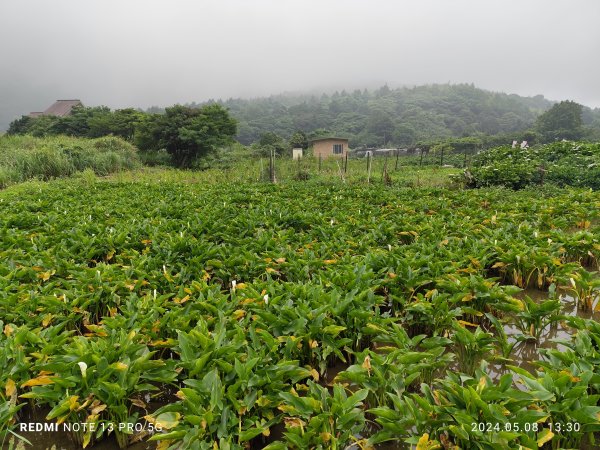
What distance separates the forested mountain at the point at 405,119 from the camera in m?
72.3

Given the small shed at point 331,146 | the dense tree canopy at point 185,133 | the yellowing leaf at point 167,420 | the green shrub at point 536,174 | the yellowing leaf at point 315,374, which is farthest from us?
the small shed at point 331,146

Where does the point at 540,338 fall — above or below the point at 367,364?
below

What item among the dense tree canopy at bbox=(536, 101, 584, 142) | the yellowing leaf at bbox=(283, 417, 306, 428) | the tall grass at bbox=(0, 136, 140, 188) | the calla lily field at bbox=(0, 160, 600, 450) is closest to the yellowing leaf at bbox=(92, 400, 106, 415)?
the calla lily field at bbox=(0, 160, 600, 450)

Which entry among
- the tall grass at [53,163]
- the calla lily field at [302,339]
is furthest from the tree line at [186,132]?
the calla lily field at [302,339]

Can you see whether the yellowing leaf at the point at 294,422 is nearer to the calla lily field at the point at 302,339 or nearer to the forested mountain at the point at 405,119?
the calla lily field at the point at 302,339

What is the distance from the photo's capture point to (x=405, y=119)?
3270 inches

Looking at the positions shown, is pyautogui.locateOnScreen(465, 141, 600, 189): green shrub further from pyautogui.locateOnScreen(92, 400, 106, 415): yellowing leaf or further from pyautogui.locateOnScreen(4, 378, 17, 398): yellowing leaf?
pyautogui.locateOnScreen(4, 378, 17, 398): yellowing leaf

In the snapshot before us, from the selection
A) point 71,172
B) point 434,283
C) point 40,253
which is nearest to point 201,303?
point 434,283

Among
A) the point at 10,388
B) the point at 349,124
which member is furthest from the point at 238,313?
the point at 349,124

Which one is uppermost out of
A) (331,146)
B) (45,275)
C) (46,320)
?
(331,146)

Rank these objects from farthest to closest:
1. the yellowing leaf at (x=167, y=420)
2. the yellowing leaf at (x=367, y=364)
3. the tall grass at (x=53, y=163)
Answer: the tall grass at (x=53, y=163) → the yellowing leaf at (x=367, y=364) → the yellowing leaf at (x=167, y=420)

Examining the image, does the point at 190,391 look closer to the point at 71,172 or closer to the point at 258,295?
the point at 258,295

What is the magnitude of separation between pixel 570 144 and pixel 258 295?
721 inches

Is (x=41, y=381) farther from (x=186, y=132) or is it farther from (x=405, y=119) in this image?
(x=405, y=119)
